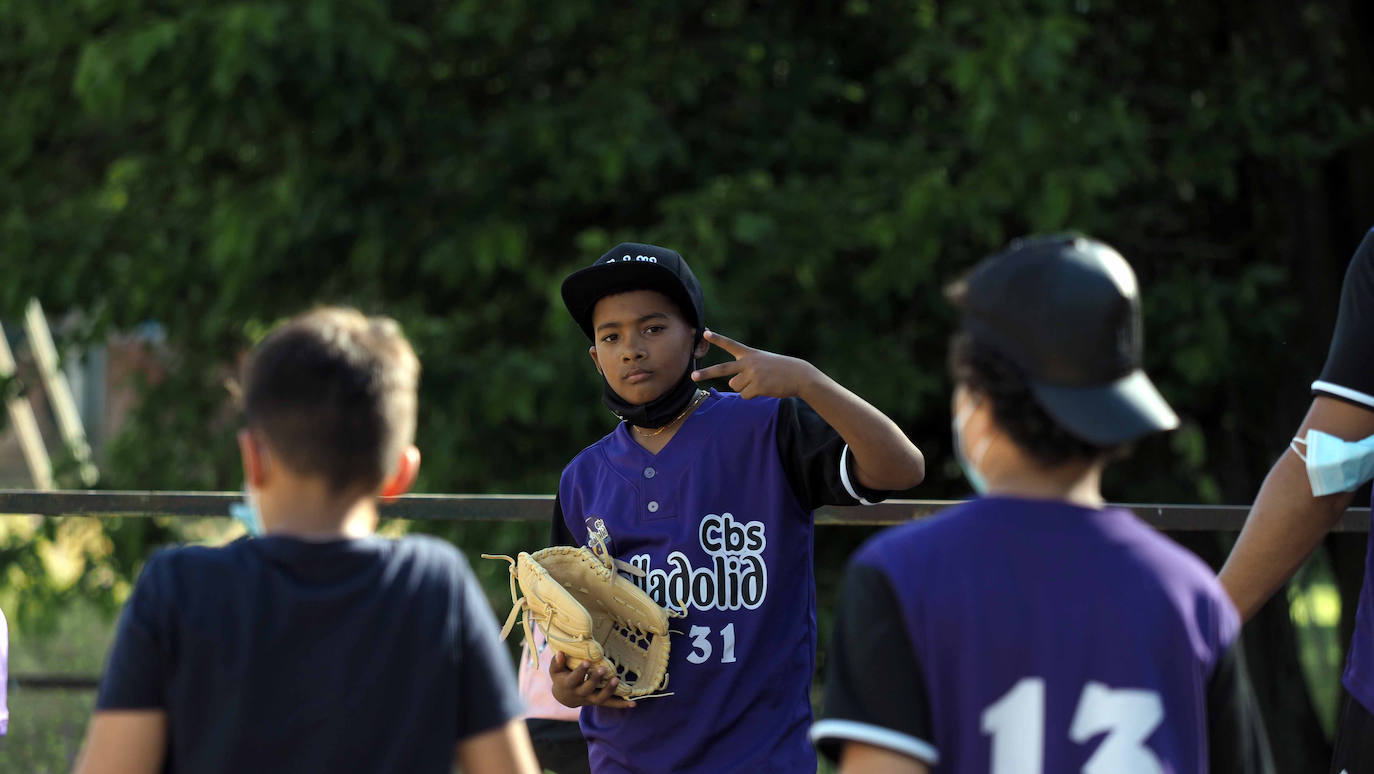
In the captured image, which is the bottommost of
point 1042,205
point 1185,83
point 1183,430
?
point 1183,430

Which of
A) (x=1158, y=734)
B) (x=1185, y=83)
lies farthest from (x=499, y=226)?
(x=1158, y=734)

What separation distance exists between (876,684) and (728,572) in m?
1.14

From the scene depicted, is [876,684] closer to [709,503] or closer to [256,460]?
[256,460]

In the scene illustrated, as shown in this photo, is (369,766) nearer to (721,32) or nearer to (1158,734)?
(1158,734)

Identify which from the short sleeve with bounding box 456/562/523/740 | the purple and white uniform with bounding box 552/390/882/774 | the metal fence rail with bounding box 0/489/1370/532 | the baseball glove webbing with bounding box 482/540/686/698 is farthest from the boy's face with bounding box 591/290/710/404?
the short sleeve with bounding box 456/562/523/740

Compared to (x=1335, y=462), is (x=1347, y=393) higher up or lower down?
higher up

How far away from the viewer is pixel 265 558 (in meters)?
1.76

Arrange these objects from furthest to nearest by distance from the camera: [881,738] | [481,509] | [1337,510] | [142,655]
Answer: [481,509], [1337,510], [142,655], [881,738]

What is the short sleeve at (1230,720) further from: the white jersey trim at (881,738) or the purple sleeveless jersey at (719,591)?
the purple sleeveless jersey at (719,591)

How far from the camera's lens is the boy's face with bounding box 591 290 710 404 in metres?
2.88

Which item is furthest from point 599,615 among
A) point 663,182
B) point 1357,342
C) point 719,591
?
point 663,182

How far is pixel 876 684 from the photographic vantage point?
160 cm

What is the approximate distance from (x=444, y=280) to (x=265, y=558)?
4.54m

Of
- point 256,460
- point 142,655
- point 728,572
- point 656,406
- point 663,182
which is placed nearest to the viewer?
point 142,655
